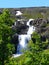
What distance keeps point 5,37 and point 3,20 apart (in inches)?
83.8

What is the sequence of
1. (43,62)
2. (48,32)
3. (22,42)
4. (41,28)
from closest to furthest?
(43,62)
(22,42)
(48,32)
(41,28)

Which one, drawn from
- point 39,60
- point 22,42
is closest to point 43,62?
point 39,60

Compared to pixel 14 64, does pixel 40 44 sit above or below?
above

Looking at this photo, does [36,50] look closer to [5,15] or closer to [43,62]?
[43,62]

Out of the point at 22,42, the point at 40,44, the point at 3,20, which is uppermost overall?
the point at 3,20

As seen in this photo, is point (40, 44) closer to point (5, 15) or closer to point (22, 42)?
point (5, 15)

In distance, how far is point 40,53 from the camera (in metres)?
40.3

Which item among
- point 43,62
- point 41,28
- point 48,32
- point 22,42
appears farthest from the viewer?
point 41,28

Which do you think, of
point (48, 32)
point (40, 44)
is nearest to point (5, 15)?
point (40, 44)

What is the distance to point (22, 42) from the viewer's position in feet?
562

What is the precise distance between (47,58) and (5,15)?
7.54 meters

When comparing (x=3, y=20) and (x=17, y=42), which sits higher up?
(x=3, y=20)

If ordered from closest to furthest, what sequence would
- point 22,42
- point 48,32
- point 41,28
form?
1. point 22,42
2. point 48,32
3. point 41,28

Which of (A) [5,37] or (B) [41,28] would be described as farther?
(B) [41,28]
